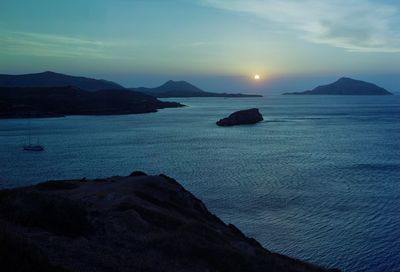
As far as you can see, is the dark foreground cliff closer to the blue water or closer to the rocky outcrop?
the blue water

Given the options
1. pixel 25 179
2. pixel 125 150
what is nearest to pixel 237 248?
pixel 25 179

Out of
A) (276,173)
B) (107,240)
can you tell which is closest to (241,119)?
(276,173)

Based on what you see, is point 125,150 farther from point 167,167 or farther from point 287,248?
point 287,248

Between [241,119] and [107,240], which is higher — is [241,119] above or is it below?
below

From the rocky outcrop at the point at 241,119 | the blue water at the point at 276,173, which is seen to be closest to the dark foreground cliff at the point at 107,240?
the blue water at the point at 276,173

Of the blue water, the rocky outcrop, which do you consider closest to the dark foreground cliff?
the blue water

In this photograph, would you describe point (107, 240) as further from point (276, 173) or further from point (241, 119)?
point (241, 119)
